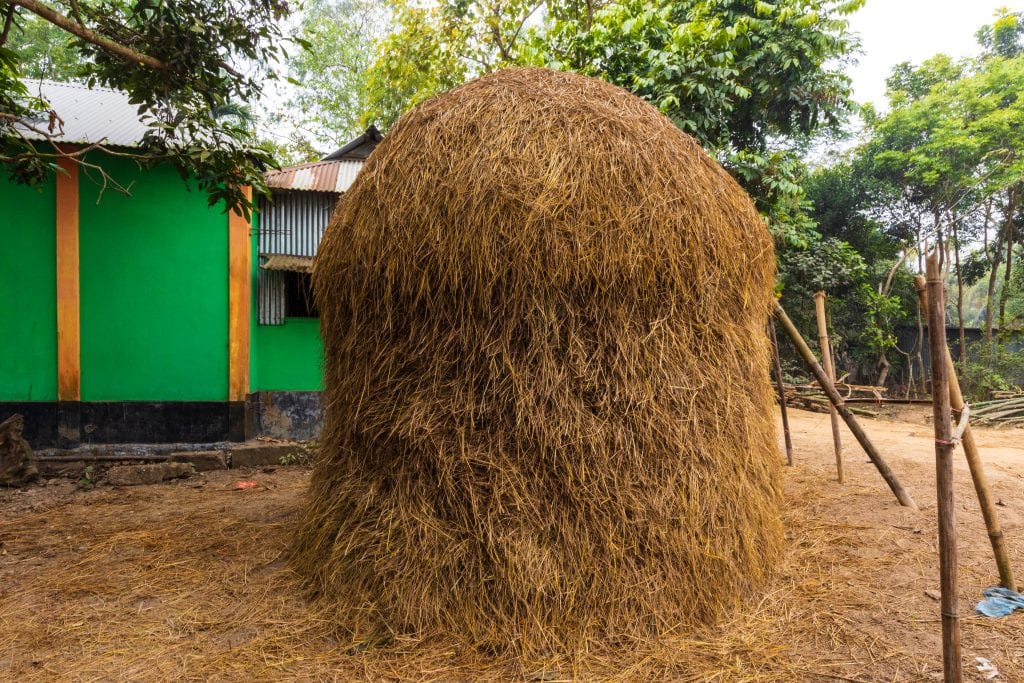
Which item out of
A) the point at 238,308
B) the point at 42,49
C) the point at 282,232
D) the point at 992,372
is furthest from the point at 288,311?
the point at 992,372

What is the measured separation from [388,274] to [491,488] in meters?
1.26

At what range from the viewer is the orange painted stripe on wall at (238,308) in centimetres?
830

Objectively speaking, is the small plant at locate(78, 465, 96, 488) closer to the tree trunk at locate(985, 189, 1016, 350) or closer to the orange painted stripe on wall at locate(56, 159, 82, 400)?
the orange painted stripe on wall at locate(56, 159, 82, 400)

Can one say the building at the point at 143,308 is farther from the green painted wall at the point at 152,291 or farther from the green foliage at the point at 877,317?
the green foliage at the point at 877,317

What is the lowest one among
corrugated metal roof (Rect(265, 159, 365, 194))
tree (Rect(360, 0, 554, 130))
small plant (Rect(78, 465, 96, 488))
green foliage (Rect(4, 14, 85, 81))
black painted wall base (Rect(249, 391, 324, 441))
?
small plant (Rect(78, 465, 96, 488))

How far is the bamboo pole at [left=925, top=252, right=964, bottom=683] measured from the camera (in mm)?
2414

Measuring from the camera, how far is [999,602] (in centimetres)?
322

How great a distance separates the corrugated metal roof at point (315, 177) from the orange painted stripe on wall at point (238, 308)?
0.84m

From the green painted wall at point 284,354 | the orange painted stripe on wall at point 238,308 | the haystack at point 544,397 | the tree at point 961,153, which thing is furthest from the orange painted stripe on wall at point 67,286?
the tree at point 961,153

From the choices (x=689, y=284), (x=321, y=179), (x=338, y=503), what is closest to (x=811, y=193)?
(x=321, y=179)

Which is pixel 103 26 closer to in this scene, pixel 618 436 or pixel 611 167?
pixel 611 167

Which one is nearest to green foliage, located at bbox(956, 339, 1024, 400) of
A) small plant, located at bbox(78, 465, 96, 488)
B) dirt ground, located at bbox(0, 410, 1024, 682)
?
dirt ground, located at bbox(0, 410, 1024, 682)

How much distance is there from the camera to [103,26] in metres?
5.54

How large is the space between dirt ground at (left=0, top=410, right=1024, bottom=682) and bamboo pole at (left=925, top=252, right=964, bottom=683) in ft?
1.02
